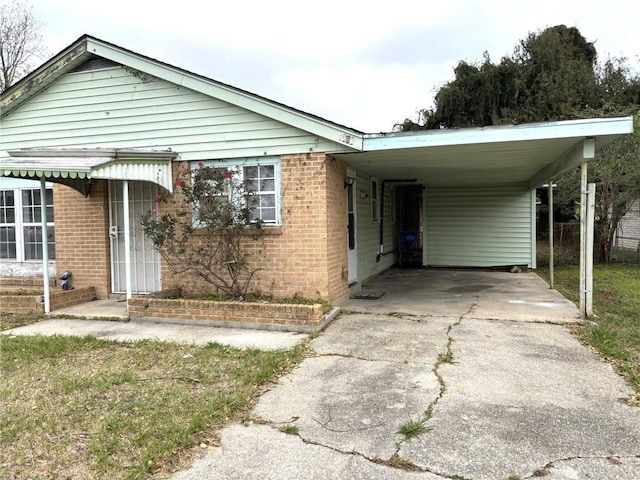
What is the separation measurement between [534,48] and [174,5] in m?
19.3

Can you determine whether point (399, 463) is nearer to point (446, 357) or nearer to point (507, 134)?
point (446, 357)

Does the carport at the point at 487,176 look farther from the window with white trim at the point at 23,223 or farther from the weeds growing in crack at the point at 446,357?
the window with white trim at the point at 23,223

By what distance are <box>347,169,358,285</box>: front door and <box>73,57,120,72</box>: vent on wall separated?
4719 mm

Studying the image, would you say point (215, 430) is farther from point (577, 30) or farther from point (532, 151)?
point (577, 30)

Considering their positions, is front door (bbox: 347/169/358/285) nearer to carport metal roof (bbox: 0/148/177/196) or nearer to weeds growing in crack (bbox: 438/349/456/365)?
carport metal roof (bbox: 0/148/177/196)

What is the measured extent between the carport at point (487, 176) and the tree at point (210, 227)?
6.54 ft

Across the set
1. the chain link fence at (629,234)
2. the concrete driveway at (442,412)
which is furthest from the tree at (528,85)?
the concrete driveway at (442,412)

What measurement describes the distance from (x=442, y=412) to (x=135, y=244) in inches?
261

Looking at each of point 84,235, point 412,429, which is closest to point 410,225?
point 84,235

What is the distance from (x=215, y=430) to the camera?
3311 millimetres

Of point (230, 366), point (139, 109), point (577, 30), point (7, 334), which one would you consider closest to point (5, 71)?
point (139, 109)

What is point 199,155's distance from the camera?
752 cm

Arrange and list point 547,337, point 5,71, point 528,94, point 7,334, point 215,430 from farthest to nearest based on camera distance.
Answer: point 528,94 < point 5,71 < point 7,334 < point 547,337 < point 215,430

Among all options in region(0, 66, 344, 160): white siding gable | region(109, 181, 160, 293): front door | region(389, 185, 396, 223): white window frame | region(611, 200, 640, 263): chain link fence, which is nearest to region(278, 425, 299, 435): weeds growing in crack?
region(0, 66, 344, 160): white siding gable
